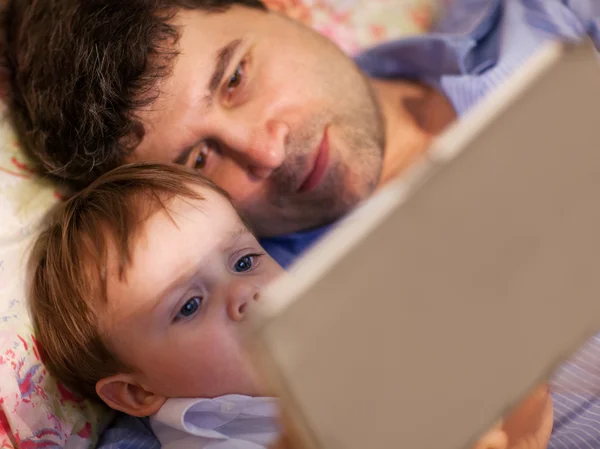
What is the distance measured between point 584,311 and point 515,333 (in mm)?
79

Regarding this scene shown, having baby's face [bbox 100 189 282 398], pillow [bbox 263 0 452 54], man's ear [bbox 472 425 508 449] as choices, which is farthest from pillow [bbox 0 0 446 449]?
pillow [bbox 263 0 452 54]

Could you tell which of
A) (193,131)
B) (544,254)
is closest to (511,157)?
(544,254)

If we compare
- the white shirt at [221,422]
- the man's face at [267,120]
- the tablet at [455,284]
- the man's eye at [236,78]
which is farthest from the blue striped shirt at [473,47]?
the tablet at [455,284]

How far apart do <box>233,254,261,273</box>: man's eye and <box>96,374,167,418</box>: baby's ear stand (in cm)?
24

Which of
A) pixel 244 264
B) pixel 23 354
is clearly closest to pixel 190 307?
pixel 244 264

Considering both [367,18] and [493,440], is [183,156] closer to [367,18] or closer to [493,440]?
[493,440]

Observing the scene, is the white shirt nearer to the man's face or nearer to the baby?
the baby

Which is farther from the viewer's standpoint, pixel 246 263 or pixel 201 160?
pixel 201 160

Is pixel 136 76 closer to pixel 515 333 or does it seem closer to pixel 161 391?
pixel 161 391

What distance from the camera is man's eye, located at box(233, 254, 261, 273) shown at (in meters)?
0.84

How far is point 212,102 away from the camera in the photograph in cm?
102

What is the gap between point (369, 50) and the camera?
1522 millimetres

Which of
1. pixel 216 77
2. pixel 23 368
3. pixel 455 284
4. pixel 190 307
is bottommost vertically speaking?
pixel 23 368

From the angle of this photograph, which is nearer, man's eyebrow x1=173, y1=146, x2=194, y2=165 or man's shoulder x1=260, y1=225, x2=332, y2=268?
man's eyebrow x1=173, y1=146, x2=194, y2=165
